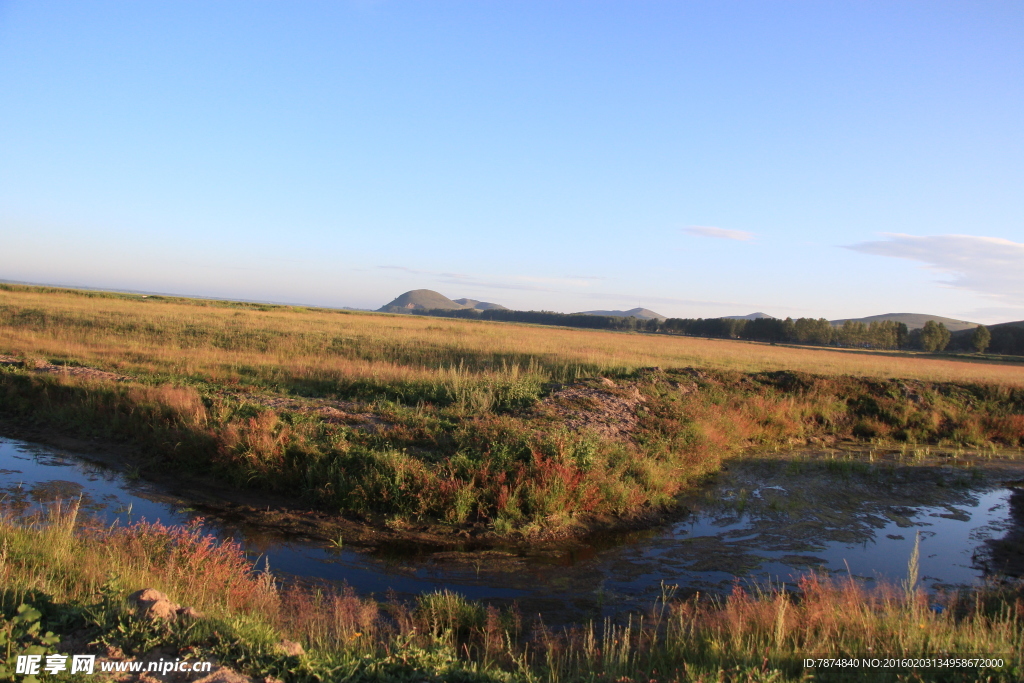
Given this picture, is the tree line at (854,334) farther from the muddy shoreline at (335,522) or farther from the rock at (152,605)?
the rock at (152,605)

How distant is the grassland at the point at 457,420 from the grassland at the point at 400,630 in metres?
2.73

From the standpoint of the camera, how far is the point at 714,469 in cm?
1264

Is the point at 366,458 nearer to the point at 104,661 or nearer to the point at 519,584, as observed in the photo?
the point at 519,584

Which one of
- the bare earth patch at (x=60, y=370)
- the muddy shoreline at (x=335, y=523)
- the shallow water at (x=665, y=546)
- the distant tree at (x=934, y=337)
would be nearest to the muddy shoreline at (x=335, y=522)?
the muddy shoreline at (x=335, y=523)

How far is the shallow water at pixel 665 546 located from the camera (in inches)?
275

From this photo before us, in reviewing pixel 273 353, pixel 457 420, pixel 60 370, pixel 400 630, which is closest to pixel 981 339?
pixel 273 353

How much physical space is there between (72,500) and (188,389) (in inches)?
178

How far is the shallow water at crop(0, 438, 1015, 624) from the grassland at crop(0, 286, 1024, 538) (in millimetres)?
836

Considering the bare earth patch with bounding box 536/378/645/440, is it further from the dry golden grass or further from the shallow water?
the dry golden grass

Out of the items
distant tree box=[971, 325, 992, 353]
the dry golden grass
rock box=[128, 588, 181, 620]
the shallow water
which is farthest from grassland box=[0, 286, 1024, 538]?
distant tree box=[971, 325, 992, 353]

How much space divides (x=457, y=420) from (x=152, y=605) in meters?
7.60

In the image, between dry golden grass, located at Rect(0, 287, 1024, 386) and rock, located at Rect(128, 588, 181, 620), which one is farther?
dry golden grass, located at Rect(0, 287, 1024, 386)

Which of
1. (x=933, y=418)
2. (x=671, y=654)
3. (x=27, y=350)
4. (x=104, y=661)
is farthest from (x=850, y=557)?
(x=27, y=350)

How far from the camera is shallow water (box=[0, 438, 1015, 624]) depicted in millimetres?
6980
